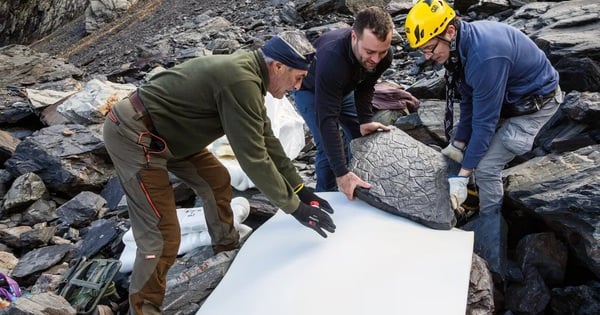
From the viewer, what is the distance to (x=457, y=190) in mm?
3430

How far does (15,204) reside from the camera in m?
5.57

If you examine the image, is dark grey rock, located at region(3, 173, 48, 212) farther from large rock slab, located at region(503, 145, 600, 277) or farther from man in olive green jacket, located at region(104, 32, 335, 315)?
large rock slab, located at region(503, 145, 600, 277)

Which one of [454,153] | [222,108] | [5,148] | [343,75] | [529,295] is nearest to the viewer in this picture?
[222,108]

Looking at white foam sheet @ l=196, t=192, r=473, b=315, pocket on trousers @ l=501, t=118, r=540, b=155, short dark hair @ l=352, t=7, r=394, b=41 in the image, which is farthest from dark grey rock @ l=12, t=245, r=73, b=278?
pocket on trousers @ l=501, t=118, r=540, b=155

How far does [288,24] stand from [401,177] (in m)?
Result: 8.82

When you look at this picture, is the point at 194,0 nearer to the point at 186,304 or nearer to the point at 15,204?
the point at 15,204

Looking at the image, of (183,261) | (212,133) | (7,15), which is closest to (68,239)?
(183,261)

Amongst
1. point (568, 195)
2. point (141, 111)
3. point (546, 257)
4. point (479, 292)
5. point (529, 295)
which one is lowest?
point (529, 295)

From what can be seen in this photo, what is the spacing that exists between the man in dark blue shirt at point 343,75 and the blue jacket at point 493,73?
516mm

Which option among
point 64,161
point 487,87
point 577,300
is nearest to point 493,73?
point 487,87

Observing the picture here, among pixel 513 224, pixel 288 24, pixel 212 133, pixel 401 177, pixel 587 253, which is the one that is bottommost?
pixel 288 24

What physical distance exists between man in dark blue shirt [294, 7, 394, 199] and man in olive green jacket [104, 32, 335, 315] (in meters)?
0.39

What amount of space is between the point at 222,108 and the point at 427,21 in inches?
54.4

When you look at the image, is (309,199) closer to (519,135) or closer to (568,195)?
(519,135)
